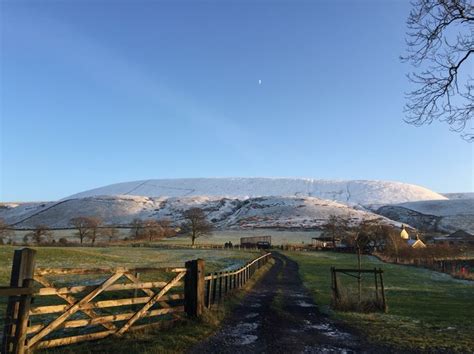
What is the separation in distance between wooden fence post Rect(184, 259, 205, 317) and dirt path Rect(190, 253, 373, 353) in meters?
1.04

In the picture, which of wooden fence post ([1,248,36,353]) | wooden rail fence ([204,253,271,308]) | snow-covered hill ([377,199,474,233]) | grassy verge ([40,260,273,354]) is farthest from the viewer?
snow-covered hill ([377,199,474,233])

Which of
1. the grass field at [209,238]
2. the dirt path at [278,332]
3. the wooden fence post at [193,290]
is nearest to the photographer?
the dirt path at [278,332]

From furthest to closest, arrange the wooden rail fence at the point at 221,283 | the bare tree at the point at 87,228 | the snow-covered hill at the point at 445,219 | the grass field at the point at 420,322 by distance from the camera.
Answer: the snow-covered hill at the point at 445,219, the bare tree at the point at 87,228, the wooden rail fence at the point at 221,283, the grass field at the point at 420,322

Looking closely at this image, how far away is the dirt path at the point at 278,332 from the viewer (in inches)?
422

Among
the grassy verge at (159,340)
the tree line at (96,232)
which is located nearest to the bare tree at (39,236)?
the tree line at (96,232)

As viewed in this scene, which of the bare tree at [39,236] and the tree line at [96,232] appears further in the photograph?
the tree line at [96,232]

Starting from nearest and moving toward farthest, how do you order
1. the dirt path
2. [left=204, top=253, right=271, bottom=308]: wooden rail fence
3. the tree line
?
the dirt path < [left=204, top=253, right=271, bottom=308]: wooden rail fence < the tree line

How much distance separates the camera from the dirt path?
10711 millimetres

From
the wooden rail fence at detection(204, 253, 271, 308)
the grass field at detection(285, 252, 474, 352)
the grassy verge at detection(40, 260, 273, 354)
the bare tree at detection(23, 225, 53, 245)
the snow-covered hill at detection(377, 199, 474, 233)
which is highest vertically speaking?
the snow-covered hill at detection(377, 199, 474, 233)

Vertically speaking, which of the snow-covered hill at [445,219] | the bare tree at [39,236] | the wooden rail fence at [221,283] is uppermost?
the snow-covered hill at [445,219]

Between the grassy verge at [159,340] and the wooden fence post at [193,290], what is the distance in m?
0.38

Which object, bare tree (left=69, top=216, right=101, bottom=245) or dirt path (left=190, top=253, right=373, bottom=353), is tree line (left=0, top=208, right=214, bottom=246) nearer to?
bare tree (left=69, top=216, right=101, bottom=245)

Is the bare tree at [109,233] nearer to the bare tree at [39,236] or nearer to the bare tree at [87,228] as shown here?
the bare tree at [87,228]

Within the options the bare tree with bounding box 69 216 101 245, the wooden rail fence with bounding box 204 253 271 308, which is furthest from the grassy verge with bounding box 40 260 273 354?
the bare tree with bounding box 69 216 101 245
